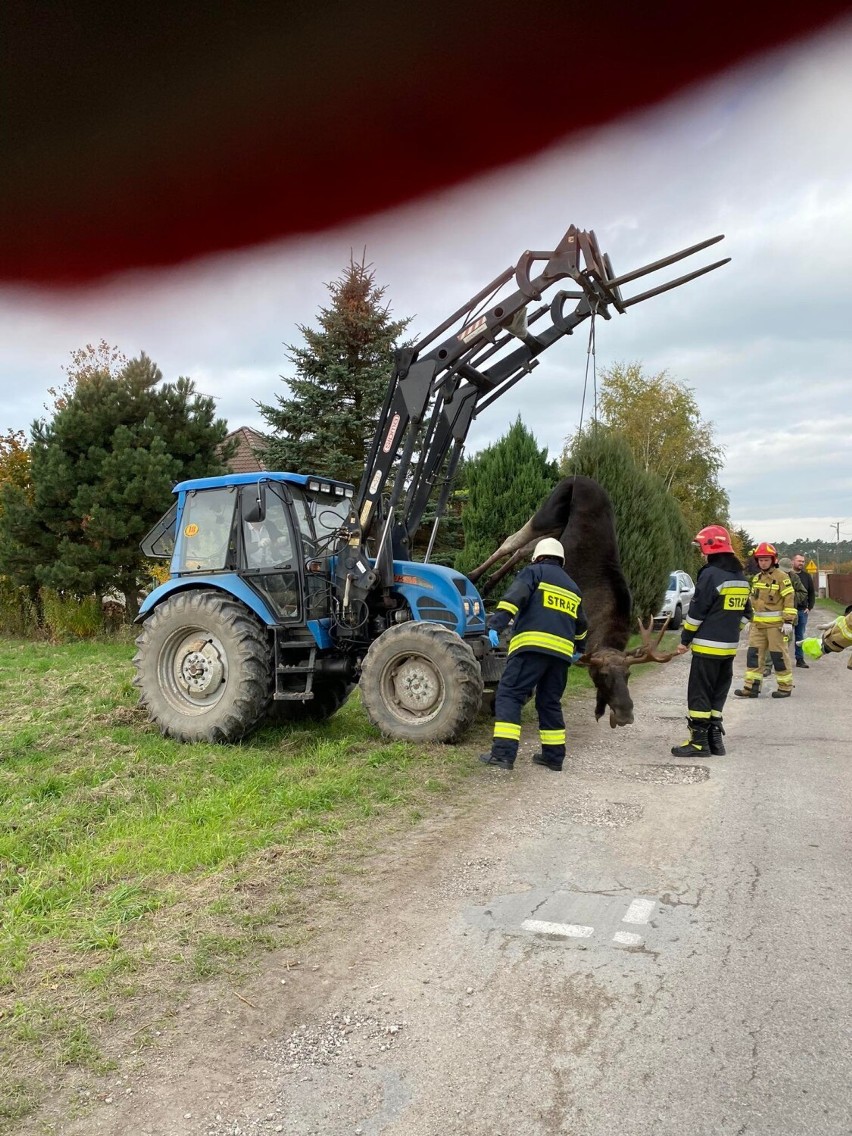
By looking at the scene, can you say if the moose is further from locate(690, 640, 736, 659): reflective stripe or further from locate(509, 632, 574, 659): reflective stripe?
locate(509, 632, 574, 659): reflective stripe

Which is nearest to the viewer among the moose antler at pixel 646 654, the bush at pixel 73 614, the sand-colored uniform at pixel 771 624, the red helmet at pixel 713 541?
the moose antler at pixel 646 654

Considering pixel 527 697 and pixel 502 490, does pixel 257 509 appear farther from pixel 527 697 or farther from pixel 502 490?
pixel 502 490

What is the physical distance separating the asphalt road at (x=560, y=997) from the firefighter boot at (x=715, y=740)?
186cm

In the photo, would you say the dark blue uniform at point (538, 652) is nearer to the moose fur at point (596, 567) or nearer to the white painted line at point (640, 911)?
the moose fur at point (596, 567)

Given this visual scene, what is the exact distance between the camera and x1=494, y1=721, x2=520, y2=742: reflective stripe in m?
6.97

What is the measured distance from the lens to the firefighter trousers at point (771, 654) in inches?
455

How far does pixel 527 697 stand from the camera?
23.4ft

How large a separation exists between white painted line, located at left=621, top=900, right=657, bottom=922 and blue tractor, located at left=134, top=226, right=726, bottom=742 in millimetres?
3358

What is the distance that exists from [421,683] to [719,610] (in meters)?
2.91

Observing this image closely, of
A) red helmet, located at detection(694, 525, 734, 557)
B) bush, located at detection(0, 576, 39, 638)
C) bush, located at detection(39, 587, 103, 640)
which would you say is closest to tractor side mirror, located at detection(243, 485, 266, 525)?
red helmet, located at detection(694, 525, 734, 557)

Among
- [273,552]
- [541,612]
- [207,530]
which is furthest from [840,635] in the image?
[207,530]

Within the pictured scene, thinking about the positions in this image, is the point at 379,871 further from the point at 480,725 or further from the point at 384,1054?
the point at 480,725

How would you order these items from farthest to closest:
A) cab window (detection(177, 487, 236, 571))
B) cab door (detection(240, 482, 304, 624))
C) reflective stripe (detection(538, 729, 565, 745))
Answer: cab window (detection(177, 487, 236, 571)) → cab door (detection(240, 482, 304, 624)) → reflective stripe (detection(538, 729, 565, 745))

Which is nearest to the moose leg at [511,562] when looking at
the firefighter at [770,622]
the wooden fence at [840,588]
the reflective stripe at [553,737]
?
the reflective stripe at [553,737]
